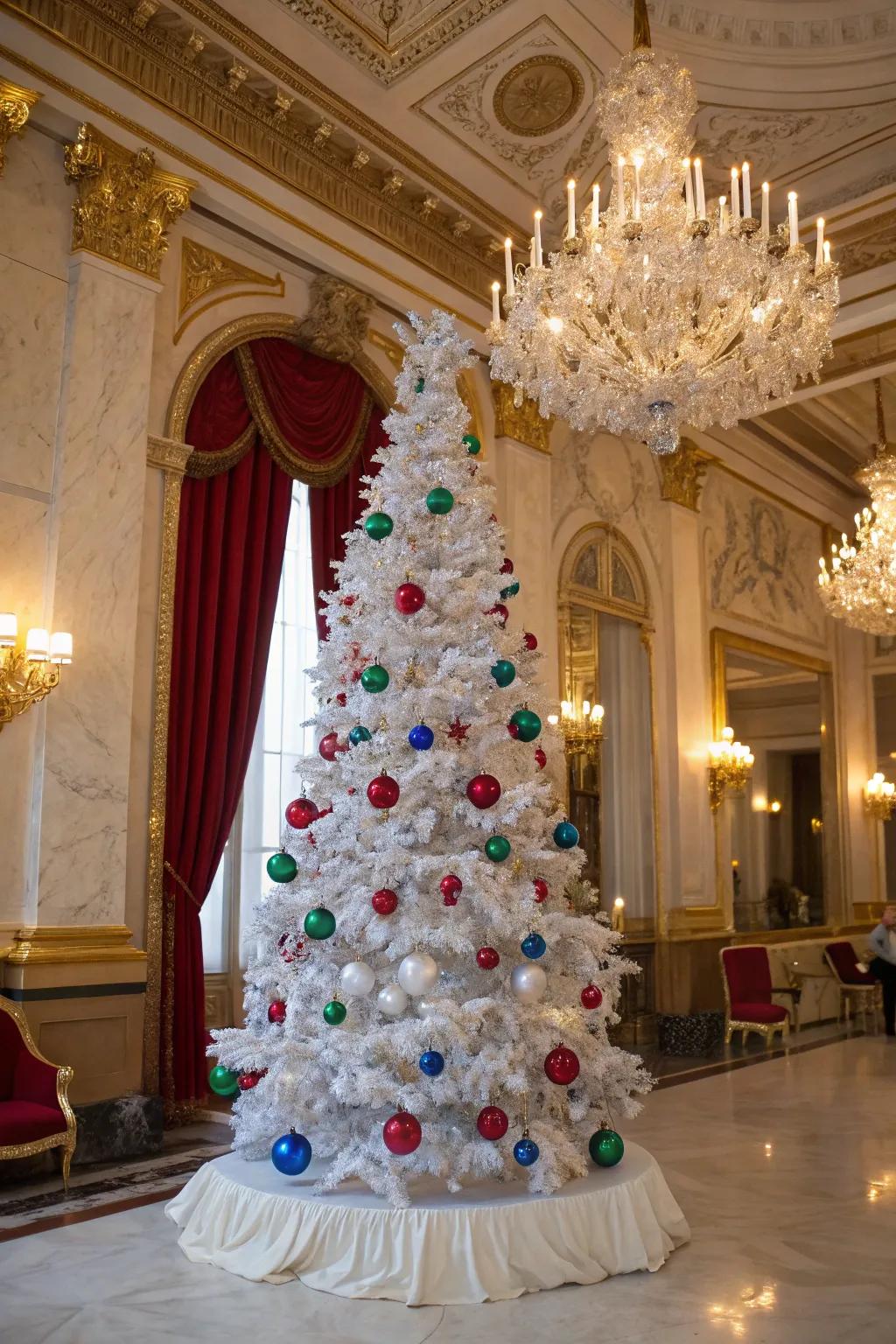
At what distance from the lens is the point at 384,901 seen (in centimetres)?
366

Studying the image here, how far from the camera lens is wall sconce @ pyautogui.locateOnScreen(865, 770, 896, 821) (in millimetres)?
13367

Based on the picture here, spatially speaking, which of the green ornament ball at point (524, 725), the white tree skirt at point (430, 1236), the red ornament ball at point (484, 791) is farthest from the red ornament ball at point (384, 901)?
the white tree skirt at point (430, 1236)

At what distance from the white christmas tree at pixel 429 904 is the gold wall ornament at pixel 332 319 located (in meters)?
3.17

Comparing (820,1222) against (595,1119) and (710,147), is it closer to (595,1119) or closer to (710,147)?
(595,1119)

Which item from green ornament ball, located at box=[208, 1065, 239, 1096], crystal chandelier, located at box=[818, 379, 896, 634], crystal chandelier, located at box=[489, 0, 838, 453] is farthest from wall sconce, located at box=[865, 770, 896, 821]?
green ornament ball, located at box=[208, 1065, 239, 1096]

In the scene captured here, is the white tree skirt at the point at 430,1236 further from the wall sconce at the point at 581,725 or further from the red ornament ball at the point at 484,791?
the wall sconce at the point at 581,725

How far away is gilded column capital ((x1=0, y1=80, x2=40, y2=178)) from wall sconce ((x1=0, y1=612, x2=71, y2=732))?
91.8 inches

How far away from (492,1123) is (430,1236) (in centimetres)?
36

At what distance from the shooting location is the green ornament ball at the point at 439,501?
405 centimetres

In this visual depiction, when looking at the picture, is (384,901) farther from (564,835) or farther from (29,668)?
(29,668)

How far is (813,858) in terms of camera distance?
42.0 ft

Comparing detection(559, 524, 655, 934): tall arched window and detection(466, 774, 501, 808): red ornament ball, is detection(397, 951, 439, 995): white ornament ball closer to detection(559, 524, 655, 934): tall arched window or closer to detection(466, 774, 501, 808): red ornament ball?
detection(466, 774, 501, 808): red ornament ball

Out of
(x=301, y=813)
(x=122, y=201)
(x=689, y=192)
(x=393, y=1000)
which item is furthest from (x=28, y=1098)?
(x=689, y=192)

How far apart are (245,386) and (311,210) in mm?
1274
